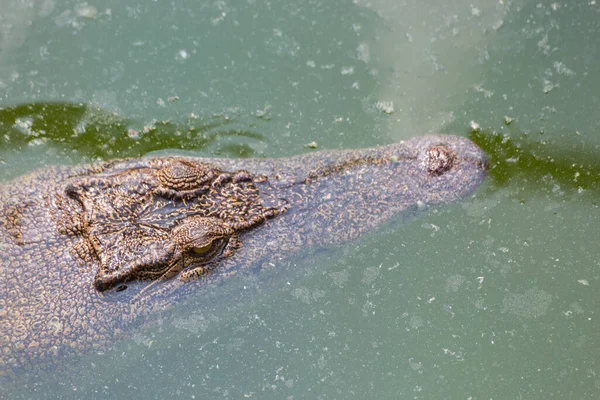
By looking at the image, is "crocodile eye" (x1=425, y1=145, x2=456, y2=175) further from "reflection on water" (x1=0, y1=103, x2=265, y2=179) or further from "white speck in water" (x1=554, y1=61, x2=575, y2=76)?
"white speck in water" (x1=554, y1=61, x2=575, y2=76)

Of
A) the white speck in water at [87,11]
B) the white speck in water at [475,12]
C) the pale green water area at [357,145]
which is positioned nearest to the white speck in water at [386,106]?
the pale green water area at [357,145]

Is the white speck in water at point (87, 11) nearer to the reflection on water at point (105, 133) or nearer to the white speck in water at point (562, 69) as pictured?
the reflection on water at point (105, 133)

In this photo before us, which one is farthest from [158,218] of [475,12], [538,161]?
[475,12]

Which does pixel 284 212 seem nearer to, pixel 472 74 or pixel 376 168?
pixel 376 168

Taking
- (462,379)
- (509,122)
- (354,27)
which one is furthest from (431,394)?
(354,27)

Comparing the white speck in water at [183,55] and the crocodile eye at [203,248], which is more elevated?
the white speck in water at [183,55]

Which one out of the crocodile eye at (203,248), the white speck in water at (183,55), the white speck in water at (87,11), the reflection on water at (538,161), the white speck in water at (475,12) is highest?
the white speck in water at (87,11)

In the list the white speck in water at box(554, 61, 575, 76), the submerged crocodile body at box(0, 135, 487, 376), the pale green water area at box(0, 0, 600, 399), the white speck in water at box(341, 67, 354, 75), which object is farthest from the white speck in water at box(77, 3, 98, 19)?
the white speck in water at box(554, 61, 575, 76)
